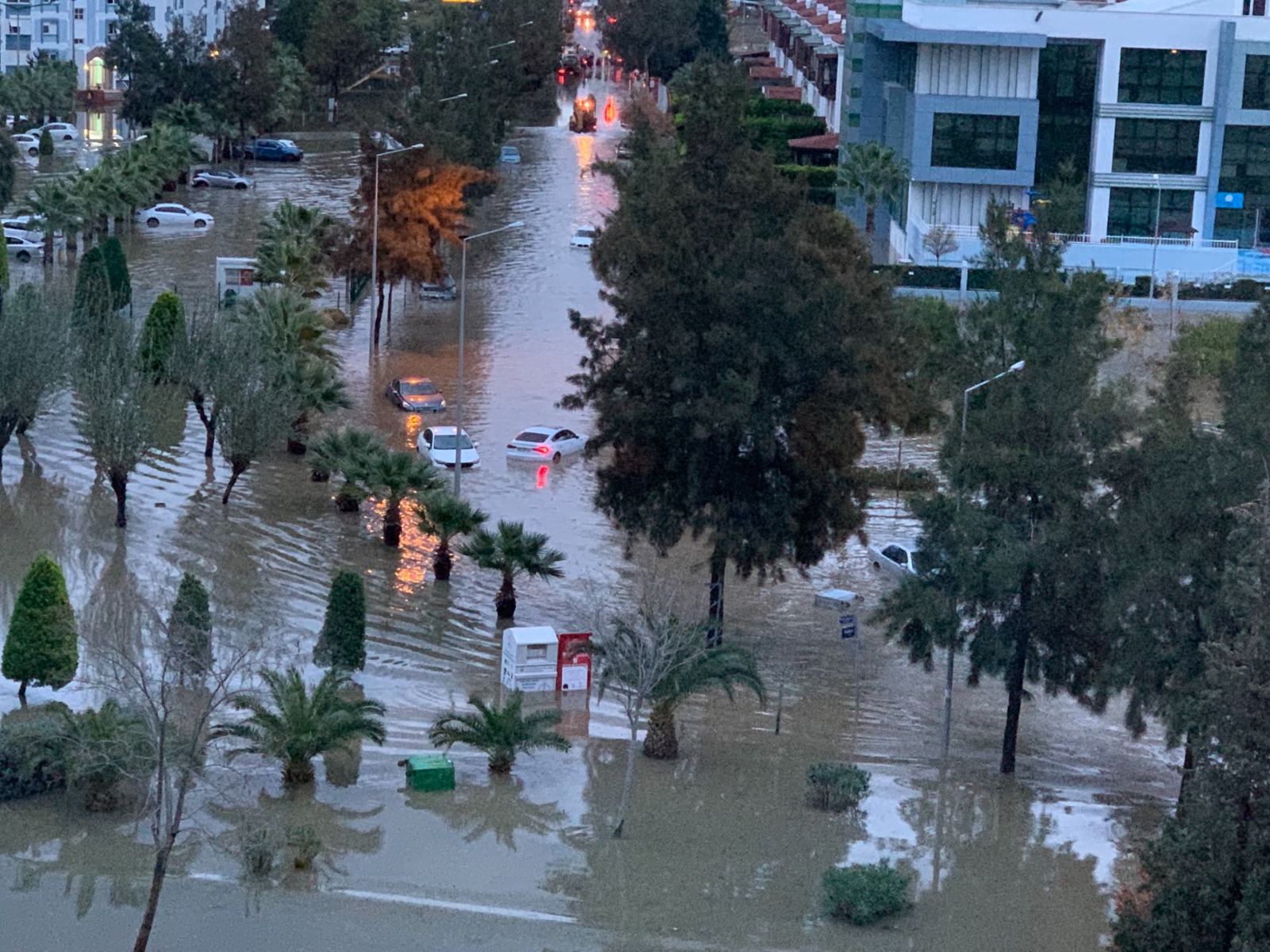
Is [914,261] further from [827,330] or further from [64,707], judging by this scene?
[64,707]

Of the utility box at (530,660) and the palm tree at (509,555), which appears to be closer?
the utility box at (530,660)

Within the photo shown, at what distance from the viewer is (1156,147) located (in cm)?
7350

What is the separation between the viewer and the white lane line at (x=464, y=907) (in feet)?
71.7

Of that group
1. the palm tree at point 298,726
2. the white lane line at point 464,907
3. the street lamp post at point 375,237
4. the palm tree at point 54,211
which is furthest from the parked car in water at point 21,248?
the white lane line at point 464,907

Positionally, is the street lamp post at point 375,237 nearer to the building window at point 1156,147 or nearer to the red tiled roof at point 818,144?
the building window at point 1156,147

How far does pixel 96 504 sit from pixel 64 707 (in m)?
13.9

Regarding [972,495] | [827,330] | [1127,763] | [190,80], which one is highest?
[190,80]

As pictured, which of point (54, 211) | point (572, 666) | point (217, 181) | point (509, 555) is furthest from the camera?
point (217, 181)

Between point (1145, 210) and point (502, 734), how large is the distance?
2133 inches

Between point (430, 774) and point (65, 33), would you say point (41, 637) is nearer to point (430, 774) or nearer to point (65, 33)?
point (430, 774)

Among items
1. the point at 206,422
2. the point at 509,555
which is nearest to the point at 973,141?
the point at 206,422

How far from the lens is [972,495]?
29.0 metres

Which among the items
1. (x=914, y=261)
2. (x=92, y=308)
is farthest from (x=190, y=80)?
(x=92, y=308)

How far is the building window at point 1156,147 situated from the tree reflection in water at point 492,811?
54010 millimetres
